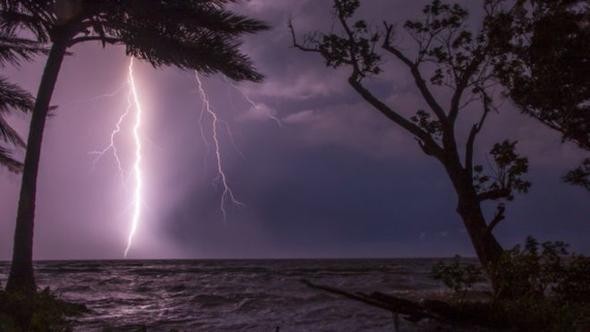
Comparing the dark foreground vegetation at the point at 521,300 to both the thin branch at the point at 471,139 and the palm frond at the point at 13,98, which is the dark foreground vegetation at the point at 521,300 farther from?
the palm frond at the point at 13,98

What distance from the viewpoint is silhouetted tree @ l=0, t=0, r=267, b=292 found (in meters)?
13.9

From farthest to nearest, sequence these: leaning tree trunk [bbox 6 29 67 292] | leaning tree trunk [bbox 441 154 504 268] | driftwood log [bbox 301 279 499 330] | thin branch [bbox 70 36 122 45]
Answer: thin branch [bbox 70 36 122 45]
leaning tree trunk [bbox 6 29 67 292]
leaning tree trunk [bbox 441 154 504 268]
driftwood log [bbox 301 279 499 330]

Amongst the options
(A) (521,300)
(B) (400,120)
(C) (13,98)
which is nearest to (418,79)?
(B) (400,120)

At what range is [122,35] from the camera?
1523cm

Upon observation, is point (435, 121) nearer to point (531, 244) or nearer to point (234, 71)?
point (531, 244)

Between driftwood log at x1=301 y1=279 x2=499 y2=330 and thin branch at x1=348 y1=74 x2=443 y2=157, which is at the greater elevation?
thin branch at x1=348 y1=74 x2=443 y2=157

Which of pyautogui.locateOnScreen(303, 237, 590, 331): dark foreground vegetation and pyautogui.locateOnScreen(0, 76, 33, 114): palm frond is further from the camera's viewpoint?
pyautogui.locateOnScreen(0, 76, 33, 114): palm frond

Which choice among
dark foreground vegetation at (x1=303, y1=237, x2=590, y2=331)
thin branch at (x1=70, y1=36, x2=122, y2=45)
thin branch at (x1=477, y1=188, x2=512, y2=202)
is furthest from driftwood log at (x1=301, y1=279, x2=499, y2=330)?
thin branch at (x1=70, y1=36, x2=122, y2=45)

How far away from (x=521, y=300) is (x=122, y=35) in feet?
41.2

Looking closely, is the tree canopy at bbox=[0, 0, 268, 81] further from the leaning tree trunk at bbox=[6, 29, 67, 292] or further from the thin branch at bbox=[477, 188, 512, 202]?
the thin branch at bbox=[477, 188, 512, 202]

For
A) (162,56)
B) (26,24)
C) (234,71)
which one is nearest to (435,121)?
(234,71)

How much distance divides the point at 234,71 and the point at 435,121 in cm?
660

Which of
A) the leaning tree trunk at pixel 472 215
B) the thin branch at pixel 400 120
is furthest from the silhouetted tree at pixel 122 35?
the leaning tree trunk at pixel 472 215

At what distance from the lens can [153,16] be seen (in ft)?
48.3
